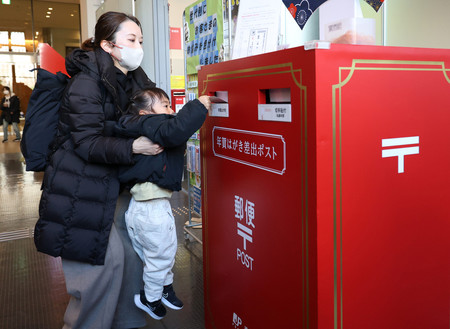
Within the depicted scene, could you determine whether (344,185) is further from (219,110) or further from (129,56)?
(129,56)

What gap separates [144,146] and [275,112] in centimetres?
59

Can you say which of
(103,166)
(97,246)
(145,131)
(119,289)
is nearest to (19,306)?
(119,289)

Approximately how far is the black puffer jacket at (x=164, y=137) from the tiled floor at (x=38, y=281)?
94cm

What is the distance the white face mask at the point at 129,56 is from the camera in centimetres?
191

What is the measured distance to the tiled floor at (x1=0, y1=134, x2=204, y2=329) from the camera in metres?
2.46

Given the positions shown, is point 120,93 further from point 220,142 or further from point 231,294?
point 231,294

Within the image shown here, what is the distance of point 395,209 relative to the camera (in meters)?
1.37

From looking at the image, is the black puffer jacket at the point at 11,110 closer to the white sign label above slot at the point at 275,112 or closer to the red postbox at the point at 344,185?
the red postbox at the point at 344,185

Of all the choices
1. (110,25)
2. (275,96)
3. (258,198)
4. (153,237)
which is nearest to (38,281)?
(153,237)

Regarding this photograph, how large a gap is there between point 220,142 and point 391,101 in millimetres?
707

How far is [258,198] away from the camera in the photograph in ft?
5.04

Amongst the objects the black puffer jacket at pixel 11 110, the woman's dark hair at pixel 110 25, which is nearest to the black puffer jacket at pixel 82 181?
the woman's dark hair at pixel 110 25

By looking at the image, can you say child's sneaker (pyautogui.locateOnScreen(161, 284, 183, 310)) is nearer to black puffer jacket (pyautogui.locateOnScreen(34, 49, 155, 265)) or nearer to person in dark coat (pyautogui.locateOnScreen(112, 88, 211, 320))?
person in dark coat (pyautogui.locateOnScreen(112, 88, 211, 320))

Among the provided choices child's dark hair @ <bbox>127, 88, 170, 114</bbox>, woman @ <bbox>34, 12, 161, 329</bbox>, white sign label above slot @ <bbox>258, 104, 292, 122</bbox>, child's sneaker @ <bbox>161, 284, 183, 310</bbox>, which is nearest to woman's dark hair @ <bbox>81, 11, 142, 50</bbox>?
woman @ <bbox>34, 12, 161, 329</bbox>
